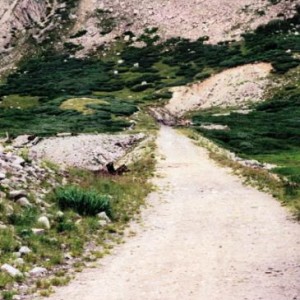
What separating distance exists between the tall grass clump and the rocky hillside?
365ft

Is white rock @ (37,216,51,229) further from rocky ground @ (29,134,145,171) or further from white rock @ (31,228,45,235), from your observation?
rocky ground @ (29,134,145,171)

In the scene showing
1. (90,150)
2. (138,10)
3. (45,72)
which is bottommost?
(90,150)

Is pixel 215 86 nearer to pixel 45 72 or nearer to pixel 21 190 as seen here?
pixel 45 72

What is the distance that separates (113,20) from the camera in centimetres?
14125

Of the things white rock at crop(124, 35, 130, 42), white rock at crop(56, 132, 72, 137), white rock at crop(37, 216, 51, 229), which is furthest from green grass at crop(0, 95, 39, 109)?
white rock at crop(37, 216, 51, 229)

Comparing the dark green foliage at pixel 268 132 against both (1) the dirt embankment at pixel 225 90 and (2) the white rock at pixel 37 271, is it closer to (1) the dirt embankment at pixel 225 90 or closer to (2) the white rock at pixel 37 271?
(1) the dirt embankment at pixel 225 90

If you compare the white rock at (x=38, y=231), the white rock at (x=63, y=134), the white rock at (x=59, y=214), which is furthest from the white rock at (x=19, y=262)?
the white rock at (x=63, y=134)

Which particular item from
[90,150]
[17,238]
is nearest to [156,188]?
[17,238]

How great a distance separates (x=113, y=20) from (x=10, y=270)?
13477 cm

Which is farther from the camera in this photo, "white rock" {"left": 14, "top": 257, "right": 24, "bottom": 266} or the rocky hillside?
the rocky hillside

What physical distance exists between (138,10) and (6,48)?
37213mm

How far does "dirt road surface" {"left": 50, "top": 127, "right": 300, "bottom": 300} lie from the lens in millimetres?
11133

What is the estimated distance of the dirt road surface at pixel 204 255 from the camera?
36.5ft

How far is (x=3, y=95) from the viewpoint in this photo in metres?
108
